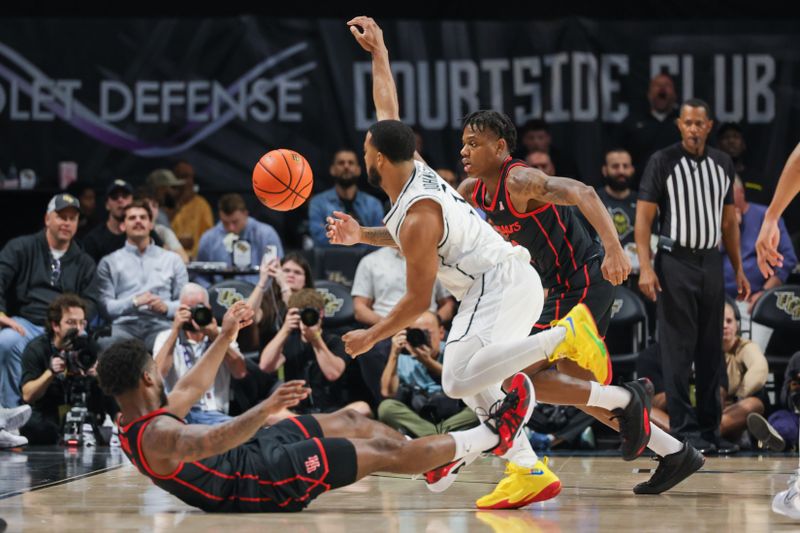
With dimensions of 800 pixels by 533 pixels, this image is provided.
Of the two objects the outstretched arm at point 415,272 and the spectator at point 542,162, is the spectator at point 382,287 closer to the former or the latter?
the spectator at point 542,162

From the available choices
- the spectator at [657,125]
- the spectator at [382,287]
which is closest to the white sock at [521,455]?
the spectator at [382,287]

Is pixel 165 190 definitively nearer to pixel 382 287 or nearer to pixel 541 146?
pixel 382 287

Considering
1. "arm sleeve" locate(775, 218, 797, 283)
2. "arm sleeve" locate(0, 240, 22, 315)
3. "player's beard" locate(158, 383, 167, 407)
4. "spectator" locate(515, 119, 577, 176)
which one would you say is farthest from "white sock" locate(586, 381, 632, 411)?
"spectator" locate(515, 119, 577, 176)

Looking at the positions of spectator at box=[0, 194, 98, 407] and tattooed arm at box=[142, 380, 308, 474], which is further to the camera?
spectator at box=[0, 194, 98, 407]

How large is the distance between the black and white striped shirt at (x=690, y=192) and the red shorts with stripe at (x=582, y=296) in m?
2.29

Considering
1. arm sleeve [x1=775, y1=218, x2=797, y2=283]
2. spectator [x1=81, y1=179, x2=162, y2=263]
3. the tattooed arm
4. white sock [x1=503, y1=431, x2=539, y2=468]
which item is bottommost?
white sock [x1=503, y1=431, x2=539, y2=468]

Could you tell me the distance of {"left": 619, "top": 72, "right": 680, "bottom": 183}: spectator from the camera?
38.2 ft

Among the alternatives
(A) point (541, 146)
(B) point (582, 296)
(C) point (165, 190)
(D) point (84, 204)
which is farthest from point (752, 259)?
(D) point (84, 204)

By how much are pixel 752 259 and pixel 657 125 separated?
2011 mm

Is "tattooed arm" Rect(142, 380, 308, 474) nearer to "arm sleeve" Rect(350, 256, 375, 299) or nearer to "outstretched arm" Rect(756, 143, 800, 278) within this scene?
"outstretched arm" Rect(756, 143, 800, 278)

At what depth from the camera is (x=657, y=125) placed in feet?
38.4

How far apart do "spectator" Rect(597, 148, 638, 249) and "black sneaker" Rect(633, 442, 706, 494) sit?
14.8 ft

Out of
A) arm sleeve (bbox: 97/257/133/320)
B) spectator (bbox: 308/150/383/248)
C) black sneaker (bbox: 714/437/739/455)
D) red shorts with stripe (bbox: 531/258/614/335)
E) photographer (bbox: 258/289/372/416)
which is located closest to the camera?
red shorts with stripe (bbox: 531/258/614/335)

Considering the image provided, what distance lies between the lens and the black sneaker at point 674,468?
5.87m
